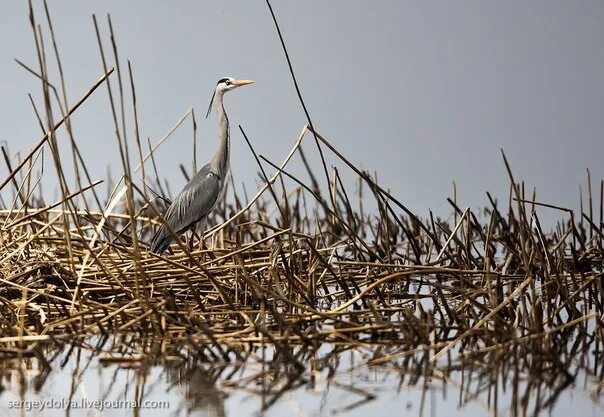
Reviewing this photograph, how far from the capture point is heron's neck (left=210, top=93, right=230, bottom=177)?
7430 mm

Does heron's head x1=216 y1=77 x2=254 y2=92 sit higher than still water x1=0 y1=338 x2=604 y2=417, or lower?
higher

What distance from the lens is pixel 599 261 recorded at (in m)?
6.69

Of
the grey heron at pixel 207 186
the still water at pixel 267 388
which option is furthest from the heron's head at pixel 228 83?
the still water at pixel 267 388

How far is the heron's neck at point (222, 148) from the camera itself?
743 cm

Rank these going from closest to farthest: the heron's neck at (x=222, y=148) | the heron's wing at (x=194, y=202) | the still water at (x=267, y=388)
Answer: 1. the still water at (x=267, y=388)
2. the heron's wing at (x=194, y=202)
3. the heron's neck at (x=222, y=148)

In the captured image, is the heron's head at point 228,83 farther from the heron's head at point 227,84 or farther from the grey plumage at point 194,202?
the grey plumage at point 194,202

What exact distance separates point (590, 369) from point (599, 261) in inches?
109

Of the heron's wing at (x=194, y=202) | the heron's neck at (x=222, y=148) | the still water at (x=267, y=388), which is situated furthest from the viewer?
the heron's neck at (x=222, y=148)

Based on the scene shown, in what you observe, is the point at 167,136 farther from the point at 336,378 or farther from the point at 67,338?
the point at 336,378

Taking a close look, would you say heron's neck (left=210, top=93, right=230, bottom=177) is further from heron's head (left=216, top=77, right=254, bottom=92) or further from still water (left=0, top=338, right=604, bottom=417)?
still water (left=0, top=338, right=604, bottom=417)

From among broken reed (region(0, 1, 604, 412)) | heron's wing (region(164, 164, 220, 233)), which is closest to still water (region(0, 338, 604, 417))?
broken reed (region(0, 1, 604, 412))

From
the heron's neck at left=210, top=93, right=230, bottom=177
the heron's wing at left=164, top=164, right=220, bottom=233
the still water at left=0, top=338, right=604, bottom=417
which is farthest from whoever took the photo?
the heron's neck at left=210, top=93, right=230, bottom=177

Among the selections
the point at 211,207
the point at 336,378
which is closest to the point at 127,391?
the point at 336,378

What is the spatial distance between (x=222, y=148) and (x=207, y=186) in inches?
12.5
